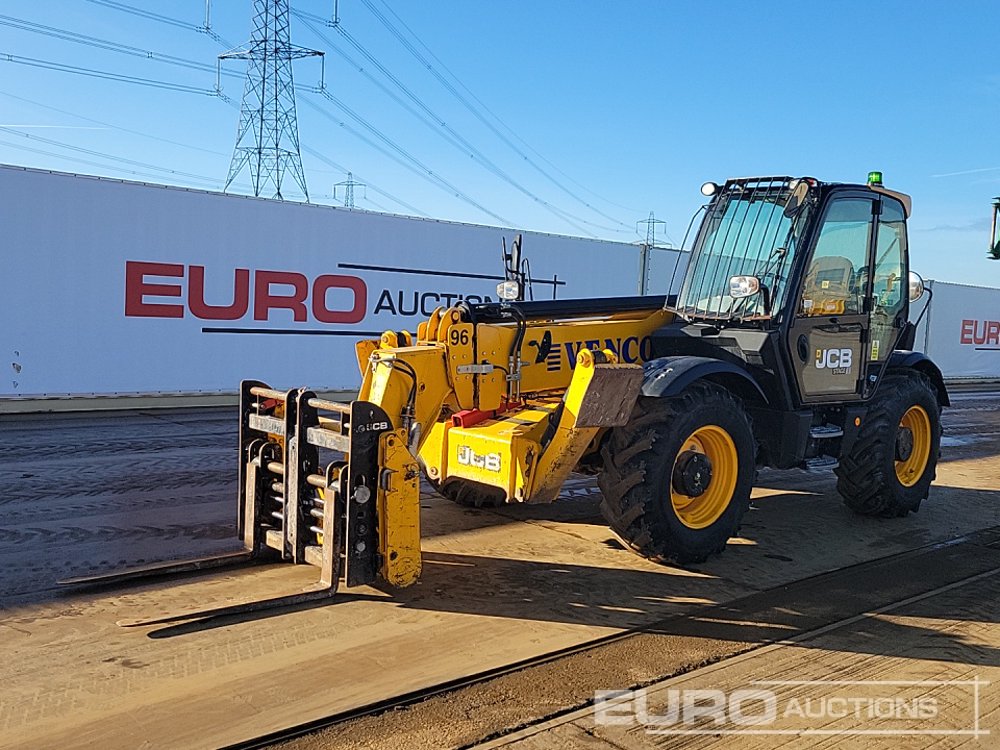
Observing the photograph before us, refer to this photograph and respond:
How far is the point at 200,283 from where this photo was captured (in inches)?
500

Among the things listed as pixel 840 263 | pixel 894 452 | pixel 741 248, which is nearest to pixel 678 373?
pixel 741 248

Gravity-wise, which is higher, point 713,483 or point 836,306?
point 836,306

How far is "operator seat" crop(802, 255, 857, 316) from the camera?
643cm

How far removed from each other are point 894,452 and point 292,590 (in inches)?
192

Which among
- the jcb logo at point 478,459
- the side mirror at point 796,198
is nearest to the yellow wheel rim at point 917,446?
the side mirror at point 796,198

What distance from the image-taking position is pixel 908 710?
3.68 m

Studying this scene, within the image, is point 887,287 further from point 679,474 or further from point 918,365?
point 679,474

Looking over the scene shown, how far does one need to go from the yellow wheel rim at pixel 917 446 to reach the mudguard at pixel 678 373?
228 centimetres

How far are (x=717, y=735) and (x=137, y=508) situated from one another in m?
4.83

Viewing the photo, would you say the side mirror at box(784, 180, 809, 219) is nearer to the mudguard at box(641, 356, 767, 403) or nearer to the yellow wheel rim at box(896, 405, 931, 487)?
the mudguard at box(641, 356, 767, 403)

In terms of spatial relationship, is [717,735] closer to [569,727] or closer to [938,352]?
[569,727]

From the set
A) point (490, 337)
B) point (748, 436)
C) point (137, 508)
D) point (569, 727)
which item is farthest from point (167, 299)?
point (569, 727)

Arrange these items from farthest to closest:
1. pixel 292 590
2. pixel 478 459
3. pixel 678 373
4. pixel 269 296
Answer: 1. pixel 269 296
2. pixel 678 373
3. pixel 478 459
4. pixel 292 590

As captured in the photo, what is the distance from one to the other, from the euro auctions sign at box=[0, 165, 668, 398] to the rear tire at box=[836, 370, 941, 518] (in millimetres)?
9056
